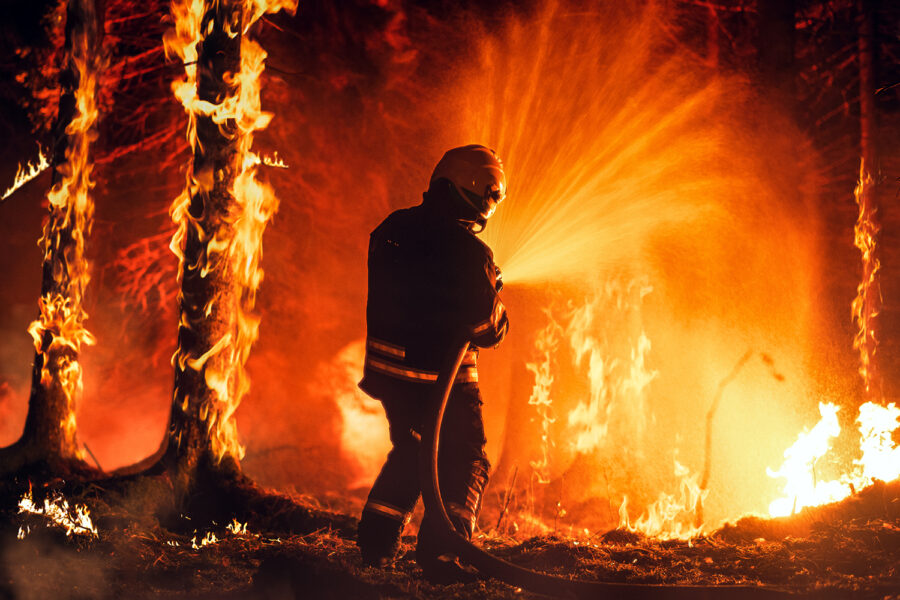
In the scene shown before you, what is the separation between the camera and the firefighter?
466cm

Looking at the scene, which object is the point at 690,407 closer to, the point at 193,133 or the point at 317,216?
the point at 317,216

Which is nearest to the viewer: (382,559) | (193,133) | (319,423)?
(382,559)

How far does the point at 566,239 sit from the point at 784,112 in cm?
299

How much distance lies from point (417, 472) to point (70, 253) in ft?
14.4

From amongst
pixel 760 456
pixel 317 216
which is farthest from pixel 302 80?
pixel 760 456

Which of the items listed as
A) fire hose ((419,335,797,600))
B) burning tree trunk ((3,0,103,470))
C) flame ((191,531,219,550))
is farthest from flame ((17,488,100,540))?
fire hose ((419,335,797,600))

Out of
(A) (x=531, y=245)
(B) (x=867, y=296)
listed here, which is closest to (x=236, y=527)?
(A) (x=531, y=245)

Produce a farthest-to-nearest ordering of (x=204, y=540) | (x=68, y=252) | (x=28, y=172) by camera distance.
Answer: (x=28, y=172)
(x=68, y=252)
(x=204, y=540)

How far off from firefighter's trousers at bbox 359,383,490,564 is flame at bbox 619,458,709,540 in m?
3.71

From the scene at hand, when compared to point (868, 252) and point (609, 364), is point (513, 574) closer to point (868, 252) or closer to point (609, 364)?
point (609, 364)

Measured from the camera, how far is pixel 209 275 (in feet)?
18.7

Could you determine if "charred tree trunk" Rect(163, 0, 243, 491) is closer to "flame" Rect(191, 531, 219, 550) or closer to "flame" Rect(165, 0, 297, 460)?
"flame" Rect(165, 0, 297, 460)

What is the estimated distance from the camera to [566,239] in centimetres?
836

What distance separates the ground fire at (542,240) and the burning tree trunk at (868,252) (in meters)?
0.03
